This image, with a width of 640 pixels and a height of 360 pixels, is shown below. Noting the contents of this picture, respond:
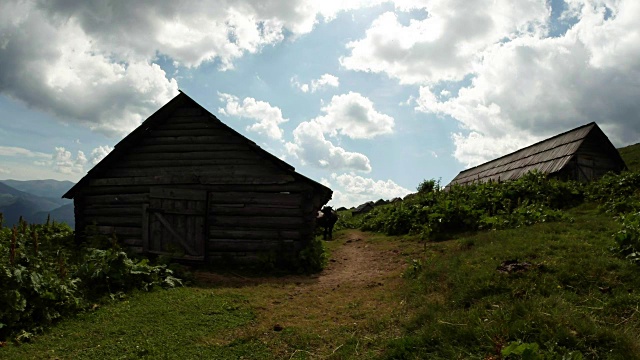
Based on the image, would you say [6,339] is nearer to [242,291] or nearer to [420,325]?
[242,291]

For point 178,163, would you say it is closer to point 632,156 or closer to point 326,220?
point 326,220

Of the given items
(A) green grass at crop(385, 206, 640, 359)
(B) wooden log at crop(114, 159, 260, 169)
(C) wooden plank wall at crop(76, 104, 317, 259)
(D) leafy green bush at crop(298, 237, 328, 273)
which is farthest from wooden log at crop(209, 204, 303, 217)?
(A) green grass at crop(385, 206, 640, 359)

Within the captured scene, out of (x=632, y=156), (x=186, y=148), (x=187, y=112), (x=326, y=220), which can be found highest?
(x=632, y=156)

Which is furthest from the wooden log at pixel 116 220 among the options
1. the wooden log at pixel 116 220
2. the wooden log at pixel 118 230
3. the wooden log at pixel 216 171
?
the wooden log at pixel 216 171

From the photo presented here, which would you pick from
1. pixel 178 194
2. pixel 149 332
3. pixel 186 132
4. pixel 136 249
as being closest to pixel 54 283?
pixel 149 332

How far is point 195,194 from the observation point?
12.4 meters

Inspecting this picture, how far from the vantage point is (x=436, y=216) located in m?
14.2

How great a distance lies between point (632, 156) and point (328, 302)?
3702 cm

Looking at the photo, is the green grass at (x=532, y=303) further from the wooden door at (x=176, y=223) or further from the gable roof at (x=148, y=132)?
the wooden door at (x=176, y=223)

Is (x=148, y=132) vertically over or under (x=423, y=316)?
over

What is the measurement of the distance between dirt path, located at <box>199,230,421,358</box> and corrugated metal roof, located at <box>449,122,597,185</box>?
11745mm

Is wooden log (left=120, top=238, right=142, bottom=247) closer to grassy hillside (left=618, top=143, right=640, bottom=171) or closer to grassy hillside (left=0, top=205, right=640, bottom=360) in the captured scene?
grassy hillside (left=0, top=205, right=640, bottom=360)

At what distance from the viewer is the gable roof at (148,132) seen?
1213 cm

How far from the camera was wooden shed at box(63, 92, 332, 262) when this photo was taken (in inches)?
477
